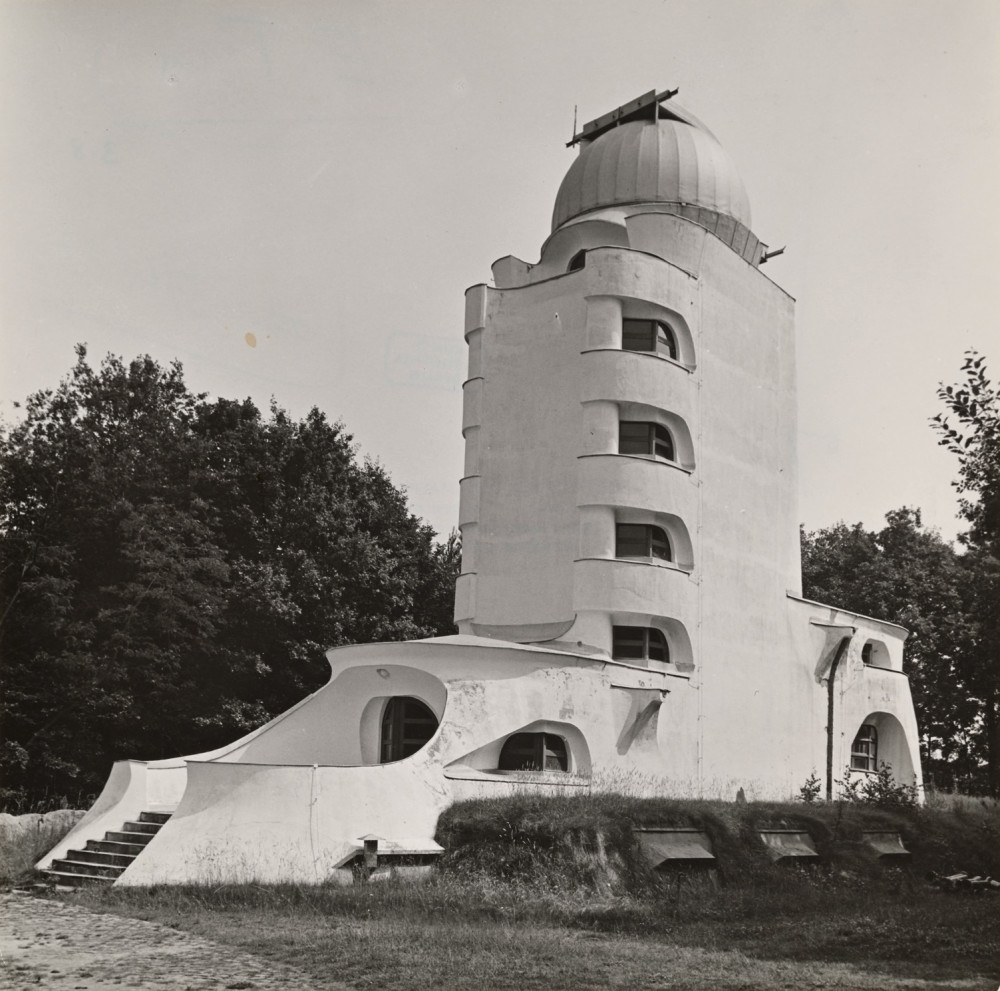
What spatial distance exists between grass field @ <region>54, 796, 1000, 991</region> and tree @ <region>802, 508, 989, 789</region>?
20030 millimetres

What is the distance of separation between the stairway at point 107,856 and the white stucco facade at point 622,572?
1.34ft

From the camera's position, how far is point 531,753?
22.0 meters

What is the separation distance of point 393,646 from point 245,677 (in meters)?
12.9

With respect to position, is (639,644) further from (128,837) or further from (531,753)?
(128,837)

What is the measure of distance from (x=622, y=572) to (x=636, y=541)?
4.22 ft

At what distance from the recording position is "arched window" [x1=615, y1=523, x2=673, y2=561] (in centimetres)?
2561

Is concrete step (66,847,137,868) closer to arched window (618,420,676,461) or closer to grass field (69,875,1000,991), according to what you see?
grass field (69,875,1000,991)

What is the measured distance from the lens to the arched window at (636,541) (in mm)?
25609

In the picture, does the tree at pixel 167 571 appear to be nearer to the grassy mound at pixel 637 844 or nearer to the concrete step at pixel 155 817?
the concrete step at pixel 155 817

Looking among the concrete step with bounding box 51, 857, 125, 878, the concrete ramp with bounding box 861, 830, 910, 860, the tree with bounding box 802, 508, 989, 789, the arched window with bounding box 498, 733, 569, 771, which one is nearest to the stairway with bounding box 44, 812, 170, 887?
the concrete step with bounding box 51, 857, 125, 878

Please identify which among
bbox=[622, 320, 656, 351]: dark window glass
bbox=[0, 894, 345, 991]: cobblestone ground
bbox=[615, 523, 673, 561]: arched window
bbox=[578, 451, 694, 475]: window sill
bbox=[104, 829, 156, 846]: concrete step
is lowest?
bbox=[0, 894, 345, 991]: cobblestone ground

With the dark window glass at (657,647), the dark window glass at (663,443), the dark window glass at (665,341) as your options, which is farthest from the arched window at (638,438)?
the dark window glass at (657,647)

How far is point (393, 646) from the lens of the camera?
21281 mm

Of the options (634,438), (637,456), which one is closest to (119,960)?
(637,456)
